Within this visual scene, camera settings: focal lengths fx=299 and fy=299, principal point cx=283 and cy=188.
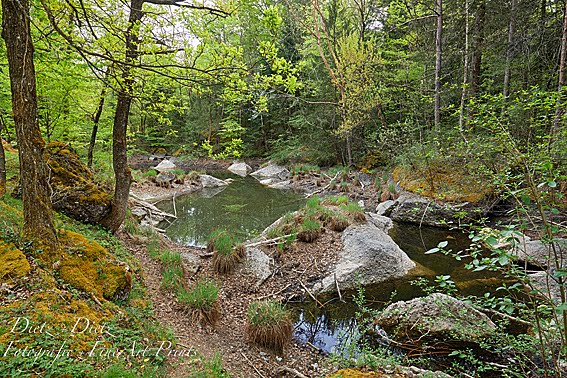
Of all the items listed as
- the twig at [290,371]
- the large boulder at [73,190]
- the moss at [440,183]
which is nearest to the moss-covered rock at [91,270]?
the large boulder at [73,190]

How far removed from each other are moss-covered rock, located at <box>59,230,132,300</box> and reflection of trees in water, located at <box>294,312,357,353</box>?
274 centimetres

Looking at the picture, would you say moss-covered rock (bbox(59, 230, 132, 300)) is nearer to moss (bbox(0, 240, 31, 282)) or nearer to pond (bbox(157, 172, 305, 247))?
moss (bbox(0, 240, 31, 282))

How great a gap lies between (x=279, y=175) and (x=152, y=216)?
497 inches

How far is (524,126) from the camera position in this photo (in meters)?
7.68

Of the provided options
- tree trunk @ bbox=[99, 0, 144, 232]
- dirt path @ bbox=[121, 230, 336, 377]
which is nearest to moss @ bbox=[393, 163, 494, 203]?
dirt path @ bbox=[121, 230, 336, 377]

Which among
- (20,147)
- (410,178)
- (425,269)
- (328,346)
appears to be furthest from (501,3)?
(20,147)

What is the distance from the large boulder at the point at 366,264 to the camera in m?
6.18

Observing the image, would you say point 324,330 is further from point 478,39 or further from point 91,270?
point 478,39

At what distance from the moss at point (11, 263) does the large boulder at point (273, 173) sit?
17.2 metres

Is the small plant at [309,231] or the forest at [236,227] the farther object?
the small plant at [309,231]

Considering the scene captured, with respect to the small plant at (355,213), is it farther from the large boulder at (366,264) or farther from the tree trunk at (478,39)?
the tree trunk at (478,39)

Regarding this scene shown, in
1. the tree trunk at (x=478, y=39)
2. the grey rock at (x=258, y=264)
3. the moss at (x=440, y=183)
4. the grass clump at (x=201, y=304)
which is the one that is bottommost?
the grey rock at (x=258, y=264)

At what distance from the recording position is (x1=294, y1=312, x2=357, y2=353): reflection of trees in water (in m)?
4.59

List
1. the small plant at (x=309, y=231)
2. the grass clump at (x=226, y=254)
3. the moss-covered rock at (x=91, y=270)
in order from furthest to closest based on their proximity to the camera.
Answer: the small plant at (x=309, y=231) < the grass clump at (x=226, y=254) < the moss-covered rock at (x=91, y=270)
